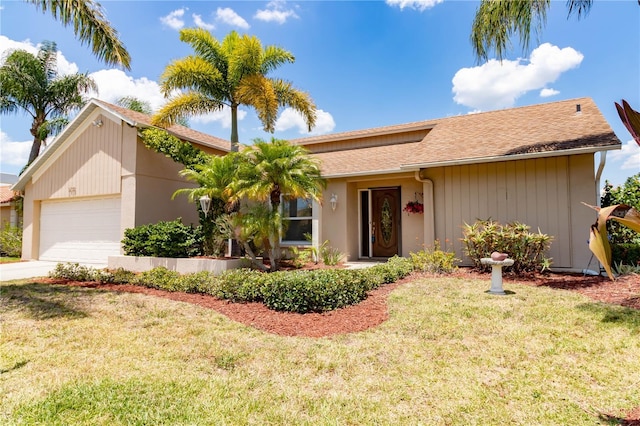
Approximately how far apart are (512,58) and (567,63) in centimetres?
265

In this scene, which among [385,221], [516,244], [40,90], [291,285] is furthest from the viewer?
[40,90]

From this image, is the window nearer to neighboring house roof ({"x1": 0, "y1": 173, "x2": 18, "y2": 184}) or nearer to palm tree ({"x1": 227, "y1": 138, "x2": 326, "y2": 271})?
palm tree ({"x1": 227, "y1": 138, "x2": 326, "y2": 271})

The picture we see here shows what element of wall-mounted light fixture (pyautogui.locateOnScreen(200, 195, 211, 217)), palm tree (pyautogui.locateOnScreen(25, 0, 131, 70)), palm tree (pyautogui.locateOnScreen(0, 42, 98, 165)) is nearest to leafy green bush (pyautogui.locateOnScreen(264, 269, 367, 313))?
wall-mounted light fixture (pyautogui.locateOnScreen(200, 195, 211, 217))

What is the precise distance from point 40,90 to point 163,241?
15.2 m

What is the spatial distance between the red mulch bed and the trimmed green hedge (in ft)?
→ 0.57

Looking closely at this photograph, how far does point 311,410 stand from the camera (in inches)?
118

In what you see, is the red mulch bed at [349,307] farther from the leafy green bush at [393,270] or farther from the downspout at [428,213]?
the downspout at [428,213]

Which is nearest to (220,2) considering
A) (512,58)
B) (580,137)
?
(512,58)

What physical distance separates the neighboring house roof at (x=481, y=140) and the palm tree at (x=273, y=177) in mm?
2656

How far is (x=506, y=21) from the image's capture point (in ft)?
30.3

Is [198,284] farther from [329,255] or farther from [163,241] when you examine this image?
[329,255]

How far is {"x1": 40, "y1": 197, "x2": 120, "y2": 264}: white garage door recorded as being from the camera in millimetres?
13086

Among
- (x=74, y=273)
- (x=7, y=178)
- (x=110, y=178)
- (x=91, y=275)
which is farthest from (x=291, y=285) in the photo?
(x=7, y=178)

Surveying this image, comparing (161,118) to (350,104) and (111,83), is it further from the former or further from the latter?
(111,83)
